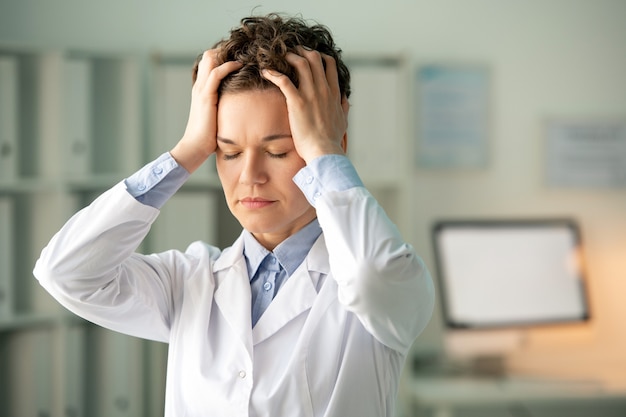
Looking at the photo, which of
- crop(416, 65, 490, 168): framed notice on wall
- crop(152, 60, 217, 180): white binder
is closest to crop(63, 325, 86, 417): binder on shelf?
crop(152, 60, 217, 180): white binder

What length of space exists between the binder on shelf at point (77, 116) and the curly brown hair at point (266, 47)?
75.3 inches

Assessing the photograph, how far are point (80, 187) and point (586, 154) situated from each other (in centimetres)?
225

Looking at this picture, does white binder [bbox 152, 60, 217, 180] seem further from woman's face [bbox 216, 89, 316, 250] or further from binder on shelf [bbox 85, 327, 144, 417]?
woman's face [bbox 216, 89, 316, 250]

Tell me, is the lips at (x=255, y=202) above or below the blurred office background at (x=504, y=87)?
below

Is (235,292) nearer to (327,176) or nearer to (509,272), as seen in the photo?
(327,176)

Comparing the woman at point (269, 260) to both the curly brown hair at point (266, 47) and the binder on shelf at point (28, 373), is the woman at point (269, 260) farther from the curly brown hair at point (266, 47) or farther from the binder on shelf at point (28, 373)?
the binder on shelf at point (28, 373)

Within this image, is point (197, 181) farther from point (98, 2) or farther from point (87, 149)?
point (98, 2)

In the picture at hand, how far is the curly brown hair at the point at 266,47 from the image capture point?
114cm

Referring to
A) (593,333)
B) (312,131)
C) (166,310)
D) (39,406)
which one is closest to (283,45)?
(312,131)

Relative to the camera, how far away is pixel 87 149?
120 inches

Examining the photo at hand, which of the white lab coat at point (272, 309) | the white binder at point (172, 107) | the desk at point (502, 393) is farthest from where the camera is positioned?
the white binder at point (172, 107)

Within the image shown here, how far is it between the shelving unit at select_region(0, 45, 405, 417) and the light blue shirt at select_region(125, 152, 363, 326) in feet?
6.09

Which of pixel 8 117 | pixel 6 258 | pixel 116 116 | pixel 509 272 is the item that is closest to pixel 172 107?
pixel 116 116

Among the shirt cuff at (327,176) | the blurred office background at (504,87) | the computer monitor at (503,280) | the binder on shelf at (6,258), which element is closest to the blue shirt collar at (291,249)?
the shirt cuff at (327,176)
